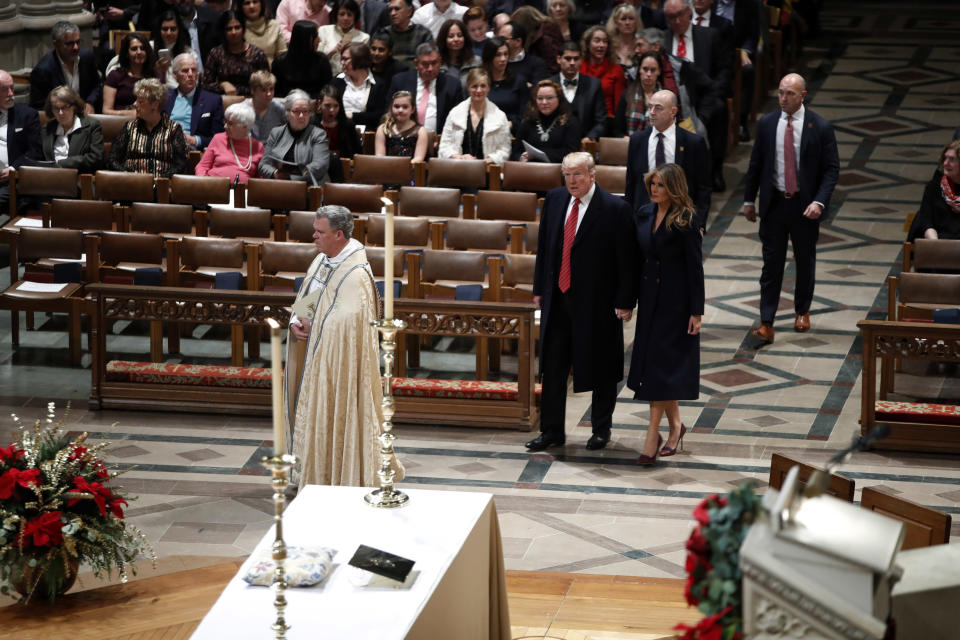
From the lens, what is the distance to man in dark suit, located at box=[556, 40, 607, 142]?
10273mm

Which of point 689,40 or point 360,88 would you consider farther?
point 689,40

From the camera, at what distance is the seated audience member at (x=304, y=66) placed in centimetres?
1096

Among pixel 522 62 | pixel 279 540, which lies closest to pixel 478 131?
pixel 522 62

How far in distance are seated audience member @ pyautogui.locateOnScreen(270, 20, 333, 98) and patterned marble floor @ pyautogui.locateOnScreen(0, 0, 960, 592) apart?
2.65m

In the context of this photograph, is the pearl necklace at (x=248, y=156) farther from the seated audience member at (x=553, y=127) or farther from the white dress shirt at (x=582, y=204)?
the white dress shirt at (x=582, y=204)

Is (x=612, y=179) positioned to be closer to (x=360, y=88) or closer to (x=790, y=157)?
(x=790, y=157)

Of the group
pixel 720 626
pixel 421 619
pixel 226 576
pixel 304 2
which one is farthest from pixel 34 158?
pixel 720 626

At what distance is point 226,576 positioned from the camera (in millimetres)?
5504

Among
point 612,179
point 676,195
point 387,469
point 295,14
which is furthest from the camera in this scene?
point 295,14

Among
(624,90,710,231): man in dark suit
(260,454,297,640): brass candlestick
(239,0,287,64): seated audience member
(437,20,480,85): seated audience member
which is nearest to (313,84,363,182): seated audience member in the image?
(437,20,480,85): seated audience member

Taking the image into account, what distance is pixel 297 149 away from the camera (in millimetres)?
9531

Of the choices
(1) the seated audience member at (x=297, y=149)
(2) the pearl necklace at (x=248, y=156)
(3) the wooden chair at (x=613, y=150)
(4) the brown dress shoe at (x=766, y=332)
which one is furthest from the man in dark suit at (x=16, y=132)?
(4) the brown dress shoe at (x=766, y=332)

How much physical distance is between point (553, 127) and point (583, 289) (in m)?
2.83

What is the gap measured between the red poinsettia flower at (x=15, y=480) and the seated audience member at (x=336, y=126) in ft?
16.1
